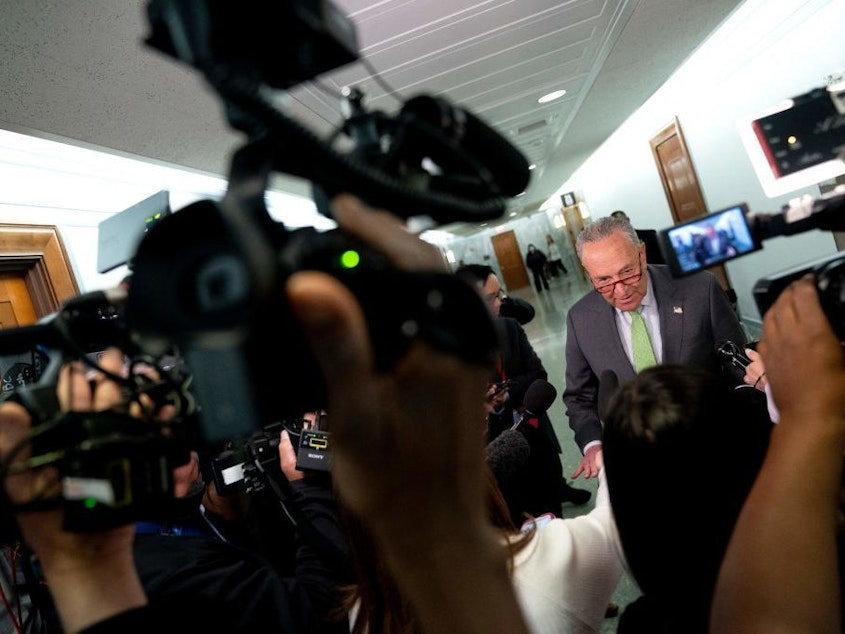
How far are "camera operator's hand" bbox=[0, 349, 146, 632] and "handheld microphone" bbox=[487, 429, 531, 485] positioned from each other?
3.53 feet

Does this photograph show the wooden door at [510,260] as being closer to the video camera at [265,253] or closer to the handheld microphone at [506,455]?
the handheld microphone at [506,455]

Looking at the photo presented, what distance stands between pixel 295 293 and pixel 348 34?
0.27 metres

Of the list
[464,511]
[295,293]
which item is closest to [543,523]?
[464,511]

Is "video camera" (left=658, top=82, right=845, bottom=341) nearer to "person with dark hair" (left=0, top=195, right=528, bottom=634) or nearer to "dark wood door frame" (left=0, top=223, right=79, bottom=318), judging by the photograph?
"person with dark hair" (left=0, top=195, right=528, bottom=634)

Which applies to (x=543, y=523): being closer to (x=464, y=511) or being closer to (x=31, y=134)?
(x=464, y=511)

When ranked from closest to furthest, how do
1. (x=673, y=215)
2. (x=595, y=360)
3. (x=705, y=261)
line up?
1. (x=705, y=261)
2. (x=595, y=360)
3. (x=673, y=215)

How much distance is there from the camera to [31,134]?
7.97ft

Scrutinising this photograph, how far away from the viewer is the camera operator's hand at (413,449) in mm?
285

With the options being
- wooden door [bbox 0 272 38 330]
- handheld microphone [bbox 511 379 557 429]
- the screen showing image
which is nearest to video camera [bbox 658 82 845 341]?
the screen showing image

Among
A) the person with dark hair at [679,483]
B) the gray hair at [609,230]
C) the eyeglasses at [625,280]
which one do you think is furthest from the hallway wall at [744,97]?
the person with dark hair at [679,483]

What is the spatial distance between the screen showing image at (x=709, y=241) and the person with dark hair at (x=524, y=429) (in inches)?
45.2

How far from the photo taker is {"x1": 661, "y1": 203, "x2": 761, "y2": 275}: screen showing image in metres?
0.74

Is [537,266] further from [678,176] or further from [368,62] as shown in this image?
[368,62]

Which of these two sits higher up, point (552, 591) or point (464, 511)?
point (464, 511)
